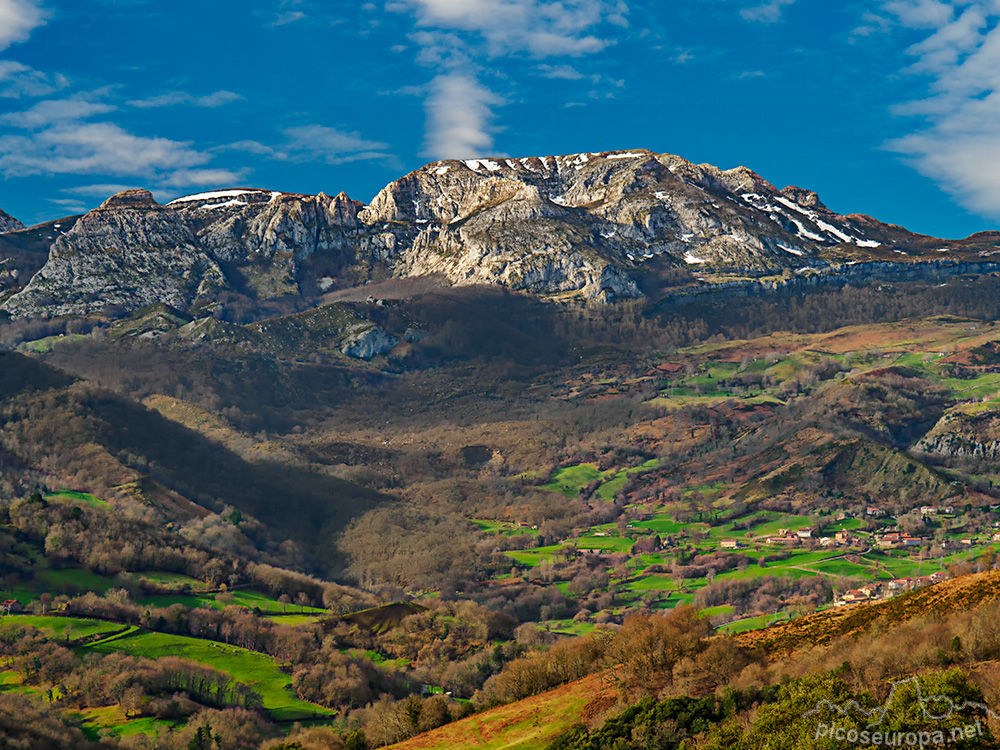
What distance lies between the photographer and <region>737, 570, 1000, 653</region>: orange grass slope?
97812 millimetres

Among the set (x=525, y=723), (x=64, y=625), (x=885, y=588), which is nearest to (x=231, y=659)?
(x=64, y=625)

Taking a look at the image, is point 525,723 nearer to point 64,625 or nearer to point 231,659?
A: point 231,659

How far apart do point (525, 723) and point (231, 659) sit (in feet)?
288

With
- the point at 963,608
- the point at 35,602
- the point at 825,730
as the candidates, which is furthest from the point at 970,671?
the point at 35,602

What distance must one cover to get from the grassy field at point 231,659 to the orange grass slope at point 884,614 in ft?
231

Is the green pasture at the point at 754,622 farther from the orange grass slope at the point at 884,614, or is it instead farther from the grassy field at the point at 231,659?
the grassy field at the point at 231,659

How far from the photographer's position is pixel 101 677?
142875 millimetres

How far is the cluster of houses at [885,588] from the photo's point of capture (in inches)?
7012

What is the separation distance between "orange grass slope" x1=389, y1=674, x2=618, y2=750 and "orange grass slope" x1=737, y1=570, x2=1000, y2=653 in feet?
63.7

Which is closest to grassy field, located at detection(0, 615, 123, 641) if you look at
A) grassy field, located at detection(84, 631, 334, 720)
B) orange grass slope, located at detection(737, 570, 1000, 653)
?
grassy field, located at detection(84, 631, 334, 720)

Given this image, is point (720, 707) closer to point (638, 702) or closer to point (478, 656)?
point (638, 702)

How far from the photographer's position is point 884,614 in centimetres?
10481

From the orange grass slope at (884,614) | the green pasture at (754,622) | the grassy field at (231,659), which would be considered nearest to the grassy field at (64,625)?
the grassy field at (231,659)

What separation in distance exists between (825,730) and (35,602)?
516 feet
